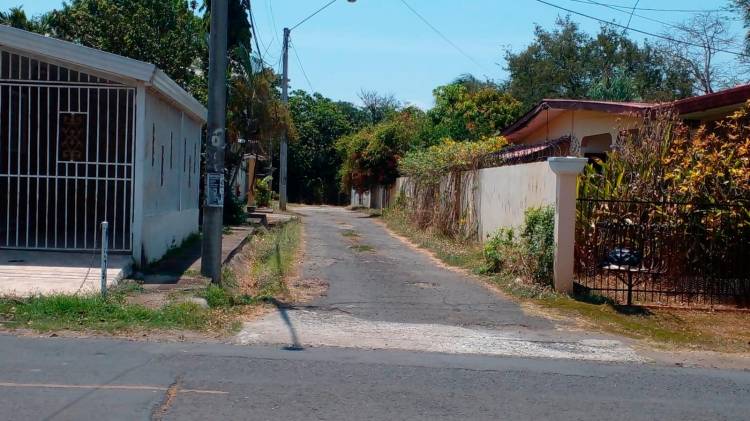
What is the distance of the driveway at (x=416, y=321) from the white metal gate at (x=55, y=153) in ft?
12.7

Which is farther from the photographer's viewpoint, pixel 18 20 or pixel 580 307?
pixel 18 20

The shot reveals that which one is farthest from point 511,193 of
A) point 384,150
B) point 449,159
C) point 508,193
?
point 384,150

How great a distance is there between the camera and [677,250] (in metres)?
13.3

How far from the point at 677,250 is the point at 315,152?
143 feet

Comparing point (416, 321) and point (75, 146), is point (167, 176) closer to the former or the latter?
point (75, 146)

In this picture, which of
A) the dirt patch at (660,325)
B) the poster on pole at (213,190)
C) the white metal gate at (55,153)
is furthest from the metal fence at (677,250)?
the white metal gate at (55,153)

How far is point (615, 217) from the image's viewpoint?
13609 mm

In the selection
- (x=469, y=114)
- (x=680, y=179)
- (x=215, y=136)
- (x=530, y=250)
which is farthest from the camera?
(x=469, y=114)

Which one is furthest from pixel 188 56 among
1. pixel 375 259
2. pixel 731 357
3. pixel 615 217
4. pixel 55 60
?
pixel 731 357

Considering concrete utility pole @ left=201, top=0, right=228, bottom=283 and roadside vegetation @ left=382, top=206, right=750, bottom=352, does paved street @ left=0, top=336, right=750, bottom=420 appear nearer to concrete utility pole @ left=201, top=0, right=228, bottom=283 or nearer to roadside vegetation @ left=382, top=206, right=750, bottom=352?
roadside vegetation @ left=382, top=206, right=750, bottom=352

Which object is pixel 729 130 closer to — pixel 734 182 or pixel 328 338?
pixel 734 182

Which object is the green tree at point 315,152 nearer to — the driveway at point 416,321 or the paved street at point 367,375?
the driveway at point 416,321

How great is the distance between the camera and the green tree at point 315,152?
55438 mm

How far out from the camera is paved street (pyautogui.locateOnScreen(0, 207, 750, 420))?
21.1 ft
